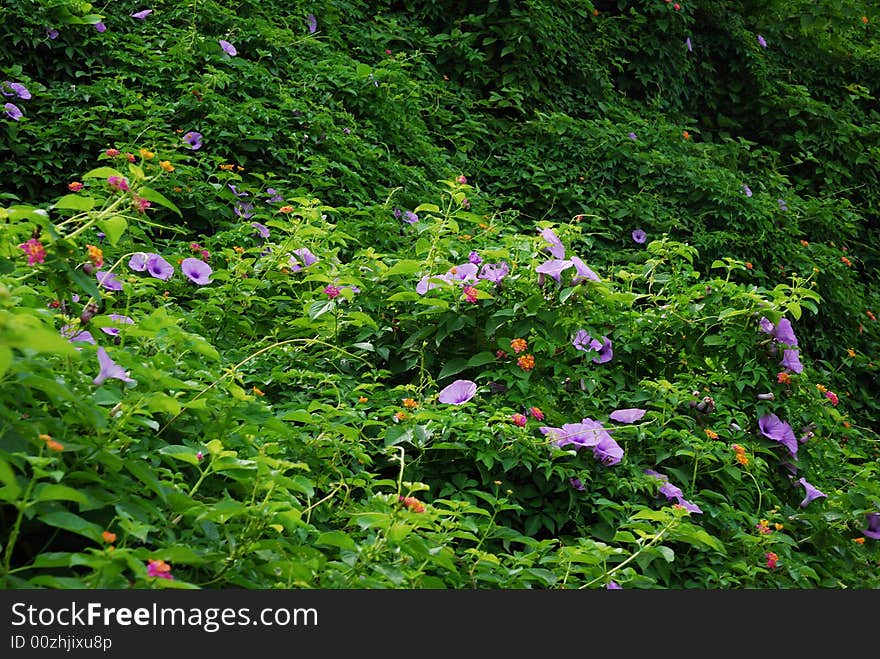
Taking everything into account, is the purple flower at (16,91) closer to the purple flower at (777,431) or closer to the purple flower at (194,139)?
the purple flower at (194,139)

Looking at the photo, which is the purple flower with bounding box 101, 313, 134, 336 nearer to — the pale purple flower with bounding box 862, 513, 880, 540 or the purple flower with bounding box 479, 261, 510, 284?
the purple flower with bounding box 479, 261, 510, 284

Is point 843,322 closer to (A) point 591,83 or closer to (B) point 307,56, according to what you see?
(A) point 591,83

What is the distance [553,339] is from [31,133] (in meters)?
2.12

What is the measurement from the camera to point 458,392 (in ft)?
7.70

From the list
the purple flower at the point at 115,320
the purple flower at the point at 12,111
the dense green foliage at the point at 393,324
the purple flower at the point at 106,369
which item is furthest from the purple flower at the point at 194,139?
the purple flower at the point at 106,369

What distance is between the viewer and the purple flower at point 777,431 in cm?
270

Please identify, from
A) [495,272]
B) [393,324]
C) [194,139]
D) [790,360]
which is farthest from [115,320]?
[790,360]

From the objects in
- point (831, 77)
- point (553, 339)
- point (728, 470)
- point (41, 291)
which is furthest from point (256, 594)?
point (831, 77)

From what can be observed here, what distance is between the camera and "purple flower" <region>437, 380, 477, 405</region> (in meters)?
2.33

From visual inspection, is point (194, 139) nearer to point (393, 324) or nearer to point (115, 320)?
point (393, 324)

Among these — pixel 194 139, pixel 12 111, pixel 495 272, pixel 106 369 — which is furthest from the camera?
pixel 194 139

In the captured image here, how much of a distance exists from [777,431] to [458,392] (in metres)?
0.97

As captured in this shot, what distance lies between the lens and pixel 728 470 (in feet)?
7.91

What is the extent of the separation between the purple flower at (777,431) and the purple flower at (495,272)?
844 mm
